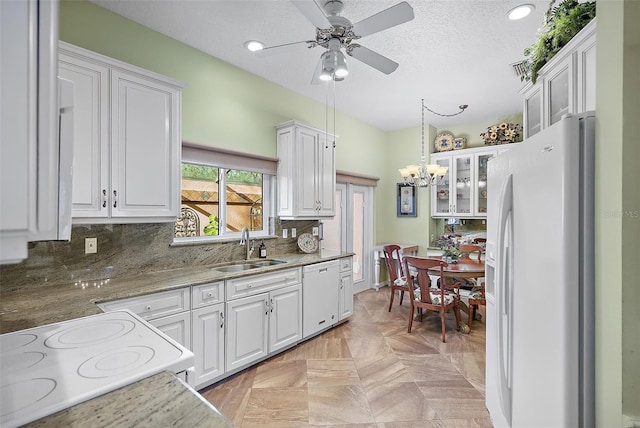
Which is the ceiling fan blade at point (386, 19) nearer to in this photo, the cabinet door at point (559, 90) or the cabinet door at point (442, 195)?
the cabinet door at point (559, 90)

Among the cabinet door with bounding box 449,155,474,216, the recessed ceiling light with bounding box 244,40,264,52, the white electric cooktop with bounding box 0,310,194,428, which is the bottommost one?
the white electric cooktop with bounding box 0,310,194,428

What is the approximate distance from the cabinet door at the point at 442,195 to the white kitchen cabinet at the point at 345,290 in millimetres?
2309

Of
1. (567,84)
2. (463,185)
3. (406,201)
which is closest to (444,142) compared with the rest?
(463,185)

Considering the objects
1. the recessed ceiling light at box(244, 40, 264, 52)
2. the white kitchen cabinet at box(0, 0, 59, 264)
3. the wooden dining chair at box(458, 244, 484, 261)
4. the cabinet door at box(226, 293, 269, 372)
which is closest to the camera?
the white kitchen cabinet at box(0, 0, 59, 264)

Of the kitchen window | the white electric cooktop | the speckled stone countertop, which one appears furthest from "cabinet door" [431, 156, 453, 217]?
the speckled stone countertop

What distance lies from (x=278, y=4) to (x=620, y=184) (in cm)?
236

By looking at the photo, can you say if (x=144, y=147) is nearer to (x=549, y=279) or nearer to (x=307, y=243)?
(x=307, y=243)

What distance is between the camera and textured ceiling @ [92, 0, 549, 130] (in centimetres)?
231

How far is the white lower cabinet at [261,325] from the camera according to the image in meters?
2.50

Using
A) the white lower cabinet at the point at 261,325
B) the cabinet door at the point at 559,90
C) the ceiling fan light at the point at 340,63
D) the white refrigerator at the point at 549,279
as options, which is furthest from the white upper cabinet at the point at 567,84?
the white lower cabinet at the point at 261,325

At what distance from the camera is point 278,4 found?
2260mm

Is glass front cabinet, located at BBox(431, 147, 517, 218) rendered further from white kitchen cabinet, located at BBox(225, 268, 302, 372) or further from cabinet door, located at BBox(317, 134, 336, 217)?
white kitchen cabinet, located at BBox(225, 268, 302, 372)

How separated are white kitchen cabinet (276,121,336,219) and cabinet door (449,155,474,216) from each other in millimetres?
2544

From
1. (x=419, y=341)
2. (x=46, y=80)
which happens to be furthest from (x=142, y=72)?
(x=419, y=341)
